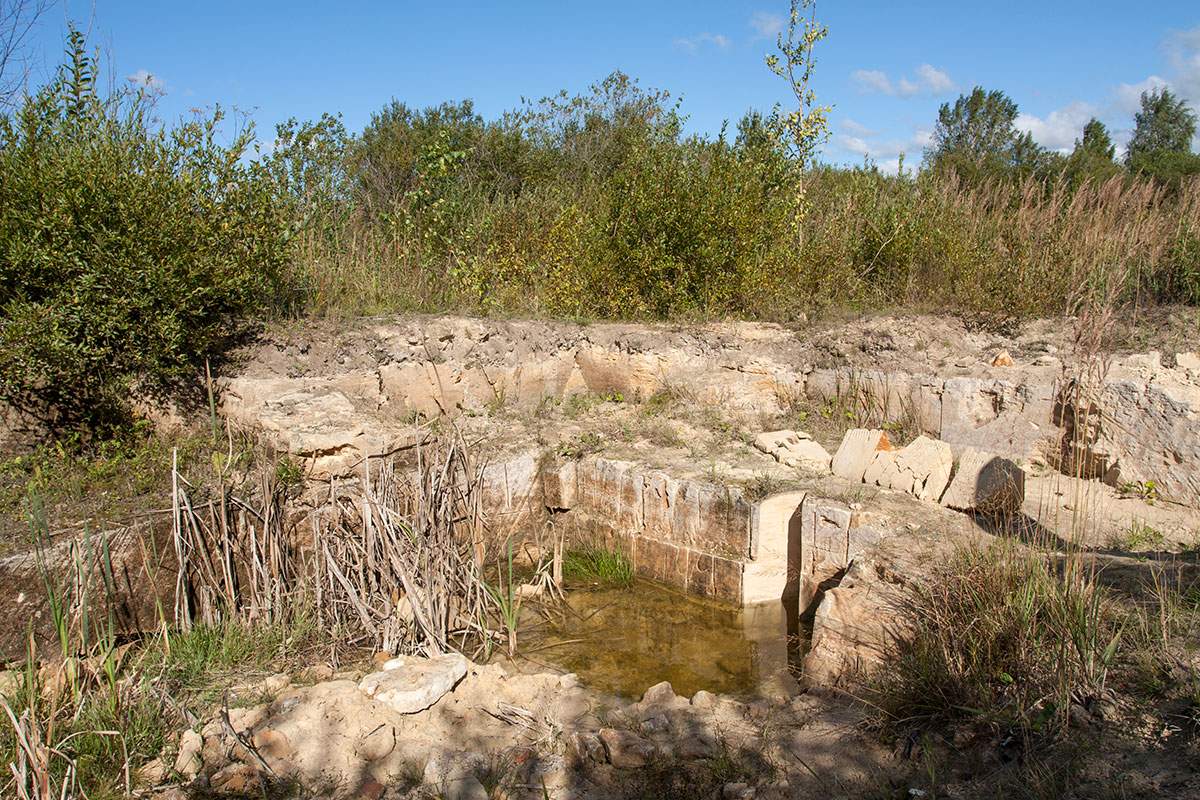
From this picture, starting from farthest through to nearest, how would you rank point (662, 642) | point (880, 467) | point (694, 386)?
point (694, 386) → point (880, 467) → point (662, 642)

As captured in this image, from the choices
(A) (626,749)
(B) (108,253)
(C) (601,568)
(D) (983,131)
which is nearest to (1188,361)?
(C) (601,568)

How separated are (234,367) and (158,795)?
409 cm

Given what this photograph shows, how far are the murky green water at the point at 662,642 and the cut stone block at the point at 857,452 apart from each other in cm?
123

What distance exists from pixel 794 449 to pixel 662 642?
2.14 m

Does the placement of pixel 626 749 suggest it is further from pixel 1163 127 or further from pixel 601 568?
pixel 1163 127

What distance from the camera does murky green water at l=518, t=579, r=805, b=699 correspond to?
189 inches

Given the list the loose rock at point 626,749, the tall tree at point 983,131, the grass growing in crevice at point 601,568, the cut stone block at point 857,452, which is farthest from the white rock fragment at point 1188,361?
the tall tree at point 983,131

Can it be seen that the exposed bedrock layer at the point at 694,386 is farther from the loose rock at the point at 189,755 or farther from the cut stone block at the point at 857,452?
the loose rock at the point at 189,755

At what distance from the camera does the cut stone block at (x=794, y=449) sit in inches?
247

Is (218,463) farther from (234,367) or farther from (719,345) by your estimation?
(719,345)

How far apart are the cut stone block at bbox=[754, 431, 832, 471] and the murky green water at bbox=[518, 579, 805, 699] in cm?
125

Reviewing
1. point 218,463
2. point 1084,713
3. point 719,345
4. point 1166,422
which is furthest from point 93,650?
point 1166,422

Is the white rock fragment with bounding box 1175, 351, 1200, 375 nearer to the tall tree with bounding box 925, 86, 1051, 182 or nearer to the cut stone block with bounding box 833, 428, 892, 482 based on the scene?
the cut stone block with bounding box 833, 428, 892, 482

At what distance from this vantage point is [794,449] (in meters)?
6.42
